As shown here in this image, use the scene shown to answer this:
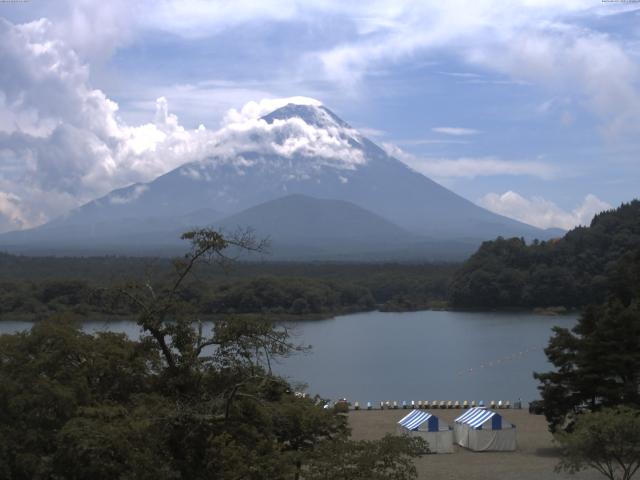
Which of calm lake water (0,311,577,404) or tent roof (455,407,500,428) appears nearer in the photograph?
tent roof (455,407,500,428)

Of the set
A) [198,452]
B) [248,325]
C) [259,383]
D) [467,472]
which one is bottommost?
[467,472]

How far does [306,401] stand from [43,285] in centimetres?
4026

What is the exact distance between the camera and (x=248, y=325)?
7398mm

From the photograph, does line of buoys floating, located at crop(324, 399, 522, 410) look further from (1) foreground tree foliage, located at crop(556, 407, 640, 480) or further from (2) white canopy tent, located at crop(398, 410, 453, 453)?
(1) foreground tree foliage, located at crop(556, 407, 640, 480)

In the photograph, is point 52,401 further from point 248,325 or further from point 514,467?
point 514,467

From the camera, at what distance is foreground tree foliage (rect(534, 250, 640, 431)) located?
15.4m

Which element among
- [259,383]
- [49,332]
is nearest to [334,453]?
[259,383]

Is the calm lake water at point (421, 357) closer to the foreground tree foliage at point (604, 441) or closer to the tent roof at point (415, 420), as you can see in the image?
the tent roof at point (415, 420)

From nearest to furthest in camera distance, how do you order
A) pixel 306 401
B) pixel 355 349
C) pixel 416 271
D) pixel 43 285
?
pixel 306 401, pixel 355 349, pixel 43 285, pixel 416 271

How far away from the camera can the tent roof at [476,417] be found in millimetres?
16500

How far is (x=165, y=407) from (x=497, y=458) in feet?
31.5

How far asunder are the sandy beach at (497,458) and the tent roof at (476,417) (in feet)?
1.68

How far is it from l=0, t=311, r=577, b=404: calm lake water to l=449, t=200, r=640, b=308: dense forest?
4001mm

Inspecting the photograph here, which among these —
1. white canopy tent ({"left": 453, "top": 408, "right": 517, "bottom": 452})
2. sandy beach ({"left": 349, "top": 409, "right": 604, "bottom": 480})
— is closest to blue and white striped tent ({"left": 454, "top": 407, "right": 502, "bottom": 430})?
white canopy tent ({"left": 453, "top": 408, "right": 517, "bottom": 452})
